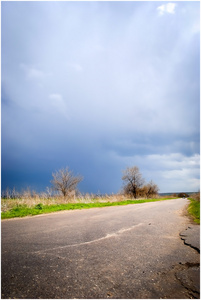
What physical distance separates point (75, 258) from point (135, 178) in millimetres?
51247

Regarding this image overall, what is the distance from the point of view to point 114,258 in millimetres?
3646

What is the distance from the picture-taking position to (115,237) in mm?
5215

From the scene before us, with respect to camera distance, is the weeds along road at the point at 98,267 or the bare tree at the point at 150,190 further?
the bare tree at the point at 150,190

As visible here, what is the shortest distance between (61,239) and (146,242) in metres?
2.55

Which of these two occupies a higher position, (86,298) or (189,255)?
(86,298)

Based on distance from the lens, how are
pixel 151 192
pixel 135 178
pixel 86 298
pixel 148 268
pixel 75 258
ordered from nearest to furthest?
pixel 86 298
pixel 148 268
pixel 75 258
pixel 135 178
pixel 151 192

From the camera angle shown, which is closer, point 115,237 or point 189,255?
point 189,255

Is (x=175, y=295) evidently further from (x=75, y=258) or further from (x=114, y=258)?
(x=75, y=258)

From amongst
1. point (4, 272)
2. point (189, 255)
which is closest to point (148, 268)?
point (189, 255)

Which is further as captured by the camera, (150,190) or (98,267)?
(150,190)

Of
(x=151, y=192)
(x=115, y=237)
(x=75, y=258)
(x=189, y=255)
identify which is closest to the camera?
(x=75, y=258)

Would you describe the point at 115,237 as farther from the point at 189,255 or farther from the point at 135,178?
the point at 135,178

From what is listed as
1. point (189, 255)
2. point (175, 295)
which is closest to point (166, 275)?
point (175, 295)

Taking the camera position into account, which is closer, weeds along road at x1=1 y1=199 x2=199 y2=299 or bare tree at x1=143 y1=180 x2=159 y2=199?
weeds along road at x1=1 y1=199 x2=199 y2=299
